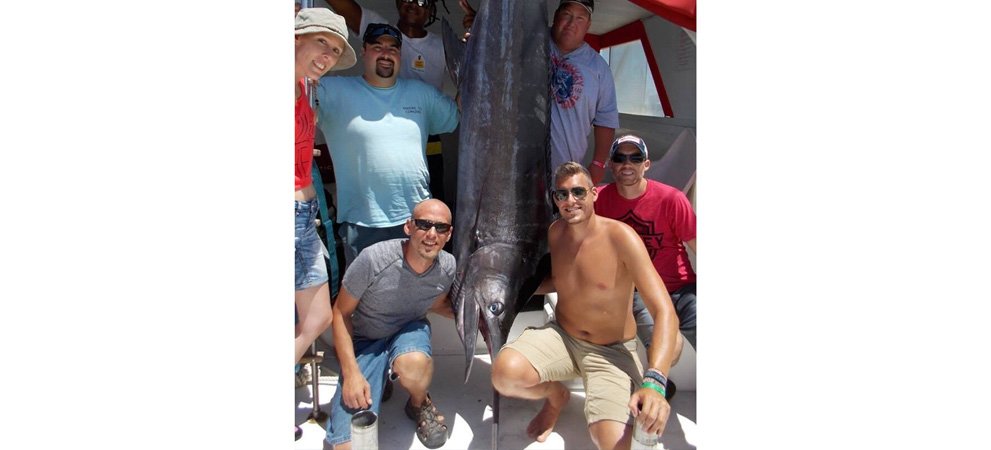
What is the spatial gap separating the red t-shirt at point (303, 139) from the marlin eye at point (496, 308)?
83 centimetres

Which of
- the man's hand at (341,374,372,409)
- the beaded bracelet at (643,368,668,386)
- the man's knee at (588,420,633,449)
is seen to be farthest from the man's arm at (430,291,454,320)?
the beaded bracelet at (643,368,668,386)

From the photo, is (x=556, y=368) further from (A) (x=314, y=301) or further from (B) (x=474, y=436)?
(A) (x=314, y=301)

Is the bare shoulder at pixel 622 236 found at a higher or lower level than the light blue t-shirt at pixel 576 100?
lower

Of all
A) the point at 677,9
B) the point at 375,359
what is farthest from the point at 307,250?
the point at 677,9

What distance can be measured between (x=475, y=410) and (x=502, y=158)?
3.46 ft

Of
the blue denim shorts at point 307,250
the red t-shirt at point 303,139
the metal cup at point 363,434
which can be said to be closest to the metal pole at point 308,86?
the red t-shirt at point 303,139

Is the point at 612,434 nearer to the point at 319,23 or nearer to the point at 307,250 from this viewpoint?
the point at 307,250

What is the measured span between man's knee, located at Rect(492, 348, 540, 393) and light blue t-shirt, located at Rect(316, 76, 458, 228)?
70cm

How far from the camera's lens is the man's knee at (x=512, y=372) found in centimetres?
212

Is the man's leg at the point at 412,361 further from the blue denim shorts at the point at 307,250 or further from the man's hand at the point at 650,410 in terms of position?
the man's hand at the point at 650,410

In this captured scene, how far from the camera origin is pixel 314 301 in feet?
6.95

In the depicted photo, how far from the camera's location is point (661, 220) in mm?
2512

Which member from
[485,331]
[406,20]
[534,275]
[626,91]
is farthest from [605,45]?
[485,331]

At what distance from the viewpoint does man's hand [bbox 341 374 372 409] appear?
2.07 m
